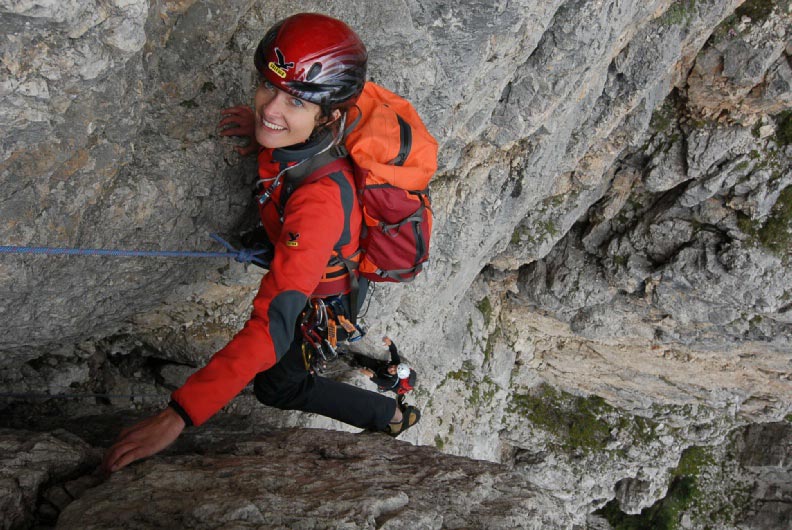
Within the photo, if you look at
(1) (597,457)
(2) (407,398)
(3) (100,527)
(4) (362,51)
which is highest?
(4) (362,51)

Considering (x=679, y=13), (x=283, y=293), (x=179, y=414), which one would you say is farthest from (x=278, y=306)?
(x=679, y=13)

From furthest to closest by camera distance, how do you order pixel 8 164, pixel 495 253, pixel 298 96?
pixel 495 253 < pixel 298 96 < pixel 8 164

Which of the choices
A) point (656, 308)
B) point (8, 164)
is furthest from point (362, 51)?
point (656, 308)

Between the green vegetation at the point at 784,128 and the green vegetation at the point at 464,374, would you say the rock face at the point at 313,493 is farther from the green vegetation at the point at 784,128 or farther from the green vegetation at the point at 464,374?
the green vegetation at the point at 464,374

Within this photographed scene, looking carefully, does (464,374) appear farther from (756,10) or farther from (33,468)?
(33,468)

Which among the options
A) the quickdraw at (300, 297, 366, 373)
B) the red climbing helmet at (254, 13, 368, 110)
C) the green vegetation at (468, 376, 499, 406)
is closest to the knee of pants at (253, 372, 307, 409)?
the quickdraw at (300, 297, 366, 373)

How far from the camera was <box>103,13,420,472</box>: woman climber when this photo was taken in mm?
3479

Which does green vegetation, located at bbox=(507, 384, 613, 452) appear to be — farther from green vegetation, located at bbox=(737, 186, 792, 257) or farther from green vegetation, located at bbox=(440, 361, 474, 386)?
green vegetation, located at bbox=(737, 186, 792, 257)

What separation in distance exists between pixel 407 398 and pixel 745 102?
786 cm

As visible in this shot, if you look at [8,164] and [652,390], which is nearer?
[8,164]

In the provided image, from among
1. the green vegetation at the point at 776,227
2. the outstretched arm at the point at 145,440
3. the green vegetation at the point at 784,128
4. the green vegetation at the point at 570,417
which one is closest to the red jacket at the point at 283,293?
the outstretched arm at the point at 145,440

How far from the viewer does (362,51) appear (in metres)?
4.00

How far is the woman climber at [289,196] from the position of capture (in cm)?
348

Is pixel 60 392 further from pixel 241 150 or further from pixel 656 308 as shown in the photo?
pixel 656 308
